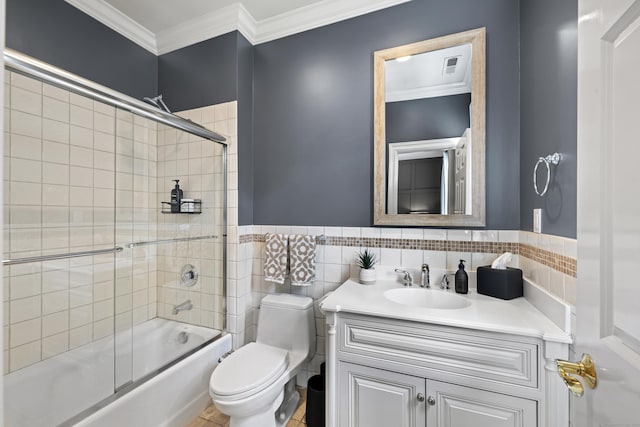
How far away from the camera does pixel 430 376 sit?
3.68 feet

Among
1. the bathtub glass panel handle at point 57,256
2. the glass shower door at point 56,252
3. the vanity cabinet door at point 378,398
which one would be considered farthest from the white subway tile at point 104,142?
the vanity cabinet door at point 378,398

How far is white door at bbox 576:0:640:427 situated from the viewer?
1.36 feet

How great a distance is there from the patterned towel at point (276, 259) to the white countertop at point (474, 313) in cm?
55

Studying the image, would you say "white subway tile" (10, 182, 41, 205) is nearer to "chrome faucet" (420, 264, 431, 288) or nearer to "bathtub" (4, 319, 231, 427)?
"bathtub" (4, 319, 231, 427)

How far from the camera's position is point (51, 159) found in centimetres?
158

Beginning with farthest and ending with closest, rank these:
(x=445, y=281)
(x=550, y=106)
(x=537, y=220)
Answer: (x=445, y=281), (x=537, y=220), (x=550, y=106)

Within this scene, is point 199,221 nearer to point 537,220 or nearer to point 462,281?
point 462,281

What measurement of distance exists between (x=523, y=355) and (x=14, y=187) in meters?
2.45

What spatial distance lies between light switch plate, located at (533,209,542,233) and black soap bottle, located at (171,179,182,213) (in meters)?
2.22

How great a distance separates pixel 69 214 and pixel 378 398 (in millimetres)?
2051

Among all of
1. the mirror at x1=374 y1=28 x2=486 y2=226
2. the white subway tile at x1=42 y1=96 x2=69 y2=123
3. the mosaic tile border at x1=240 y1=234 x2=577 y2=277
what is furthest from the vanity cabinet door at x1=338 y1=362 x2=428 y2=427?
the white subway tile at x1=42 y1=96 x2=69 y2=123

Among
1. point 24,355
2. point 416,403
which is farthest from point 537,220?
point 24,355

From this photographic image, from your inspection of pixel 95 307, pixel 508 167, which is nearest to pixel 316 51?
pixel 508 167

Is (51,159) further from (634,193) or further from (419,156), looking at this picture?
(634,193)
